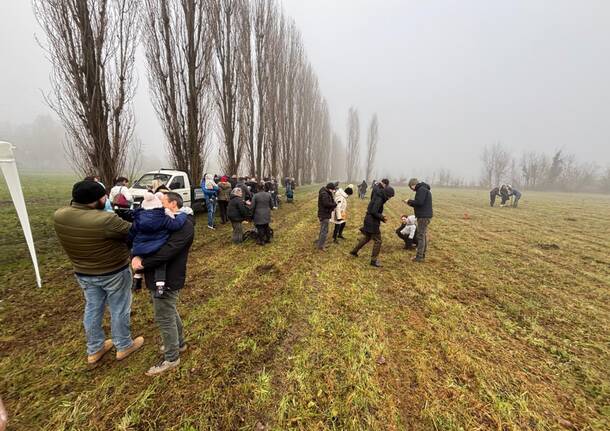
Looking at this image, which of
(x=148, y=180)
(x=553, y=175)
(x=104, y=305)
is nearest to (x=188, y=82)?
(x=148, y=180)

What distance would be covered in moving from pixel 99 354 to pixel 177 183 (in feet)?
25.5

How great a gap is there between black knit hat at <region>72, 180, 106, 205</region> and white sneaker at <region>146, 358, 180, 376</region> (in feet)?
6.14

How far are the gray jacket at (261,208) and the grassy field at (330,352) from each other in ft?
4.67

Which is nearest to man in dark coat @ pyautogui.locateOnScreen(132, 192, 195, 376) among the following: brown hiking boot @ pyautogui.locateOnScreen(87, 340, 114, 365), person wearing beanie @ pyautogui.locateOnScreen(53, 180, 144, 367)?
person wearing beanie @ pyautogui.locateOnScreen(53, 180, 144, 367)

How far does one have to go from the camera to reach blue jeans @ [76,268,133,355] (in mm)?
2508

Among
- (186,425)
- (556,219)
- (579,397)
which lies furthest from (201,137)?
(556,219)

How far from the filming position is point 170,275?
7.78ft

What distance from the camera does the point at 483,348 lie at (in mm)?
3086

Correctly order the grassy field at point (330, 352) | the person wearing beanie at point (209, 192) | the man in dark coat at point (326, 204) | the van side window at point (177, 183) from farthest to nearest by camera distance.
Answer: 1. the van side window at point (177, 183)
2. the person wearing beanie at point (209, 192)
3. the man in dark coat at point (326, 204)
4. the grassy field at point (330, 352)

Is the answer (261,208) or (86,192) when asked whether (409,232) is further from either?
(86,192)

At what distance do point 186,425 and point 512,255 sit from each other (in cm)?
856

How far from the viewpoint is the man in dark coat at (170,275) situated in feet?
7.55

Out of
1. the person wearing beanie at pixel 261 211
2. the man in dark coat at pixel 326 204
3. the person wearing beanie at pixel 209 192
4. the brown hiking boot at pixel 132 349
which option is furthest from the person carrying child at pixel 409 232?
the person wearing beanie at pixel 209 192

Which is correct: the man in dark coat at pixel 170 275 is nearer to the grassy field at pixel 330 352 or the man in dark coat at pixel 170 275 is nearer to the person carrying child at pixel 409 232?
the grassy field at pixel 330 352
